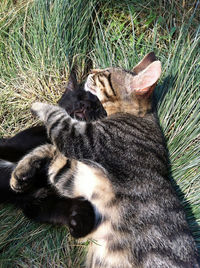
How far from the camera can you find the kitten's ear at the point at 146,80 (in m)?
2.09

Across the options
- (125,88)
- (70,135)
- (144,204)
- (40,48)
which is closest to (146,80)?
(125,88)

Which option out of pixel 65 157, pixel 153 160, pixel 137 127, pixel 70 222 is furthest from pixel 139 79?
pixel 70 222

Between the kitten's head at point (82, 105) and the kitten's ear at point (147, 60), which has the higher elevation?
the kitten's ear at point (147, 60)

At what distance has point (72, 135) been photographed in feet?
7.25

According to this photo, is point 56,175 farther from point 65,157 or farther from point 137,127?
point 137,127

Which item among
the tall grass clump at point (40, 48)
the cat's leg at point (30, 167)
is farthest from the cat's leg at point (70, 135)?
the tall grass clump at point (40, 48)

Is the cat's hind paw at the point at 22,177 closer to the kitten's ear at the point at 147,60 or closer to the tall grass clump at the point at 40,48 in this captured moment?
the tall grass clump at the point at 40,48

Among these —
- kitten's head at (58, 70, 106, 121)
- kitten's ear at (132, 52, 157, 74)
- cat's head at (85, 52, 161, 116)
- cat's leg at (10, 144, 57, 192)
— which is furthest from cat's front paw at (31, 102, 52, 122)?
kitten's ear at (132, 52, 157, 74)

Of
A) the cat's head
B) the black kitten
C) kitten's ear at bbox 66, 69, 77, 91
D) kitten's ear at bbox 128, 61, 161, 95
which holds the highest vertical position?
kitten's ear at bbox 128, 61, 161, 95

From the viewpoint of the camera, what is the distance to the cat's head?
2221 millimetres

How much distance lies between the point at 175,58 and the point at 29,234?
215 cm

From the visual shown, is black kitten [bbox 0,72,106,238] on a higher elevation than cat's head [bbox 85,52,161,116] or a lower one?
lower

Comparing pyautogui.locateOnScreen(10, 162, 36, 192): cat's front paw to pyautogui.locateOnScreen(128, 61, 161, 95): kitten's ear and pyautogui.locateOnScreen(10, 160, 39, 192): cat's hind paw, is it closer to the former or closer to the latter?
pyautogui.locateOnScreen(10, 160, 39, 192): cat's hind paw

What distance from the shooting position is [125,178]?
2.09 m
